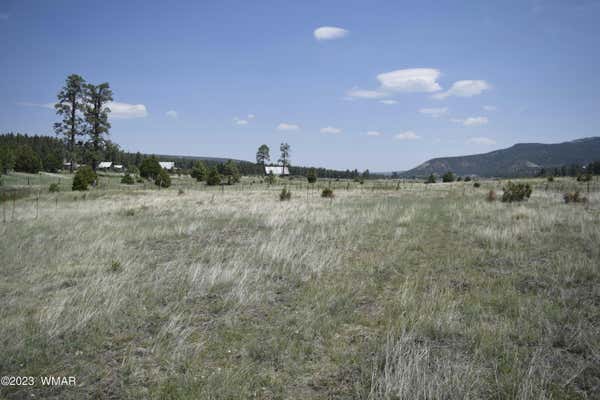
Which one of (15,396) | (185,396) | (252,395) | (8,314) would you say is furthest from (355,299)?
(8,314)

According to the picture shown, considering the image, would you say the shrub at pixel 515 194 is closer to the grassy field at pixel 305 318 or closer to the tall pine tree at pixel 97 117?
the grassy field at pixel 305 318

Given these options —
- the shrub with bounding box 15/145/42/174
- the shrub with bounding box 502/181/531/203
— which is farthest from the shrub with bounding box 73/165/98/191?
the shrub with bounding box 502/181/531/203

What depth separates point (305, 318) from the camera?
4684mm

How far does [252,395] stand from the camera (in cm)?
309

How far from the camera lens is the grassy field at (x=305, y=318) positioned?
3.26 m

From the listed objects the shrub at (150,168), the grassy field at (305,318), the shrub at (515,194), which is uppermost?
the shrub at (150,168)

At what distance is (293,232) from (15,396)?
8510 mm

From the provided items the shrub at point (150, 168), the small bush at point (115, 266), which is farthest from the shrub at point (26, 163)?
the small bush at point (115, 266)

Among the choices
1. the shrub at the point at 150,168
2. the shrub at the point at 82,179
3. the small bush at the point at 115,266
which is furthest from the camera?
the shrub at the point at 150,168

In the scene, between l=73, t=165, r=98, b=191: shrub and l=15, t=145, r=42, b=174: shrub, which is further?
l=15, t=145, r=42, b=174: shrub

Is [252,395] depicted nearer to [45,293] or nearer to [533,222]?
[45,293]

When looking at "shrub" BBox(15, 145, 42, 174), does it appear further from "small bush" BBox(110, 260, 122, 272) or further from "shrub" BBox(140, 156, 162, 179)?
"small bush" BBox(110, 260, 122, 272)

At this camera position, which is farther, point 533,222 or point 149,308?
point 533,222

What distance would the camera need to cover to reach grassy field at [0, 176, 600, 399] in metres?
3.26
